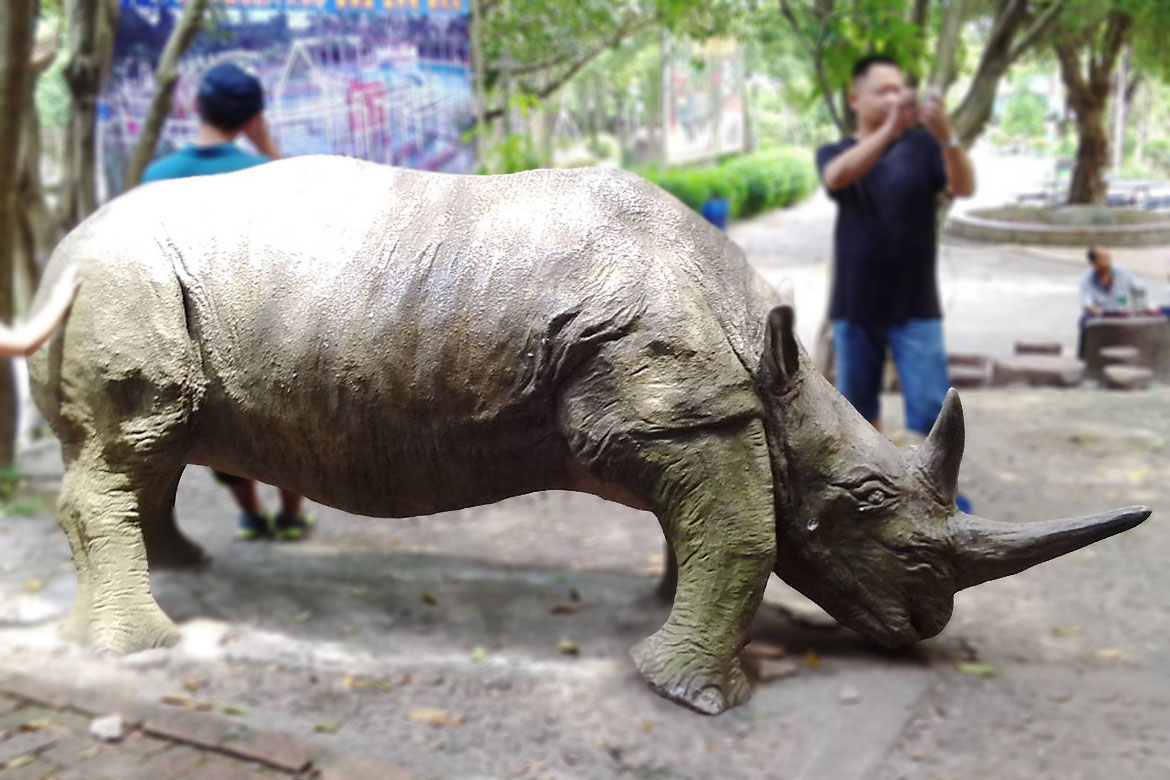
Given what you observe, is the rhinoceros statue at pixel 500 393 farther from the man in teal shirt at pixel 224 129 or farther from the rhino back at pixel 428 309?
the man in teal shirt at pixel 224 129

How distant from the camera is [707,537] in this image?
1909 mm

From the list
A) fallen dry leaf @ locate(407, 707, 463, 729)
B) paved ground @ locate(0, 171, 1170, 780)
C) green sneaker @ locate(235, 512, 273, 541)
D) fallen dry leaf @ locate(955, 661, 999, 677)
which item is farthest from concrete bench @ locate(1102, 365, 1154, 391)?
Answer: fallen dry leaf @ locate(407, 707, 463, 729)

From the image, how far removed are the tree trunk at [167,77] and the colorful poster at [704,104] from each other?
606 inches

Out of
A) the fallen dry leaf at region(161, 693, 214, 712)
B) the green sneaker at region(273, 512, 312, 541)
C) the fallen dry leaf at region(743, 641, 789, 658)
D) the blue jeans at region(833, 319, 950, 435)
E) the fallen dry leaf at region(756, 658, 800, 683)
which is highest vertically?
the blue jeans at region(833, 319, 950, 435)

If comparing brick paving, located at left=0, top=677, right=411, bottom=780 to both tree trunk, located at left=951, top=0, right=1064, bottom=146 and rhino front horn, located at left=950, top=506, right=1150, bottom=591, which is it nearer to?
rhino front horn, located at left=950, top=506, right=1150, bottom=591

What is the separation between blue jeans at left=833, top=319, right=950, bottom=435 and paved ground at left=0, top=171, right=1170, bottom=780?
0.93m

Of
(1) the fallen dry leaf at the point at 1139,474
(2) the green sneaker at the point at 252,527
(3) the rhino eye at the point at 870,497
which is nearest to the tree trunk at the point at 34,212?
(2) the green sneaker at the point at 252,527

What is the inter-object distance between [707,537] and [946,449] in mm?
452

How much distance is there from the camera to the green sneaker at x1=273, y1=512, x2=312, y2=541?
205 inches

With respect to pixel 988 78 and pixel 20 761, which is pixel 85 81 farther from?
pixel 988 78

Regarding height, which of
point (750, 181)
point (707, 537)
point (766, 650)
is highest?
point (707, 537)

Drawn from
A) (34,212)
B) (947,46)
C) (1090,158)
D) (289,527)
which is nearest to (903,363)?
(289,527)

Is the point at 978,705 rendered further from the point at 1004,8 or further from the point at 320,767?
the point at 1004,8

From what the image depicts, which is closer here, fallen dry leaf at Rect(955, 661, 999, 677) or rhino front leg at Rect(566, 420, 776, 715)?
rhino front leg at Rect(566, 420, 776, 715)
